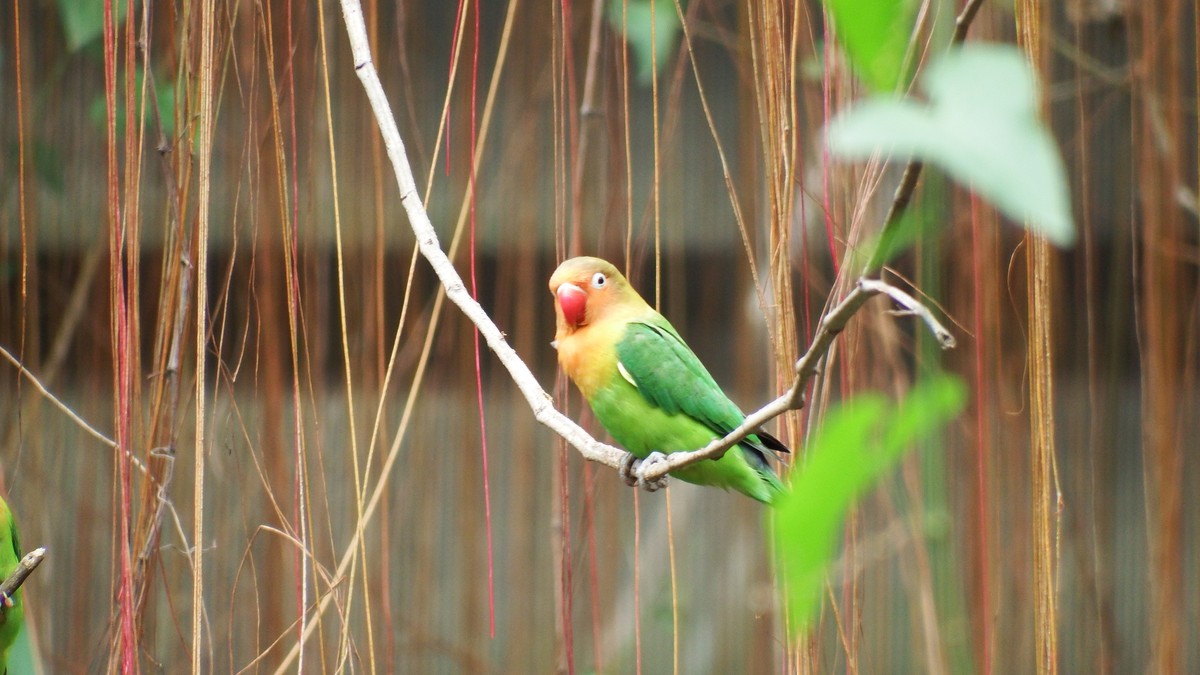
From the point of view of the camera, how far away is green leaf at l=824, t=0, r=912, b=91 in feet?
0.51

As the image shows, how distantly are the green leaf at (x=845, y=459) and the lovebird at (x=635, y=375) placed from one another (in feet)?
3.31

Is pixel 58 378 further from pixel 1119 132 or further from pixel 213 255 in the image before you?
pixel 1119 132

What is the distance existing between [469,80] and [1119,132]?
88 centimetres

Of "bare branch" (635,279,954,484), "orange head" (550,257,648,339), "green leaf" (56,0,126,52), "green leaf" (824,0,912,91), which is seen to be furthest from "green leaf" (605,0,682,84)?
"green leaf" (824,0,912,91)

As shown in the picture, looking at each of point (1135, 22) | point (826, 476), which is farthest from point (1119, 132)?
point (826, 476)

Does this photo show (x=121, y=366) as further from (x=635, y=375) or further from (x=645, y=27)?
(x=645, y=27)

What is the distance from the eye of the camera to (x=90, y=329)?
56.2 inches

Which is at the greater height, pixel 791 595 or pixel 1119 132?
pixel 1119 132

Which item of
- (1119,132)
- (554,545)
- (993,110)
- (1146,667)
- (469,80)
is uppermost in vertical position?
(469,80)

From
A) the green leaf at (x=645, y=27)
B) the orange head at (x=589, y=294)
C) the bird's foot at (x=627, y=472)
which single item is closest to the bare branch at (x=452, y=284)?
the bird's foot at (x=627, y=472)

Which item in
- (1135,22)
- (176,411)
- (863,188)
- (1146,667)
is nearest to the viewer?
(863,188)

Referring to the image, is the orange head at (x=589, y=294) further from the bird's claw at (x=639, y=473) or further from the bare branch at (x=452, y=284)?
the bare branch at (x=452, y=284)

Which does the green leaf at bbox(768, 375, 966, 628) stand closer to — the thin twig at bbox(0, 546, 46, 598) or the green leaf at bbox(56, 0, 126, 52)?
the thin twig at bbox(0, 546, 46, 598)

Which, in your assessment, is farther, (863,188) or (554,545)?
(554,545)
